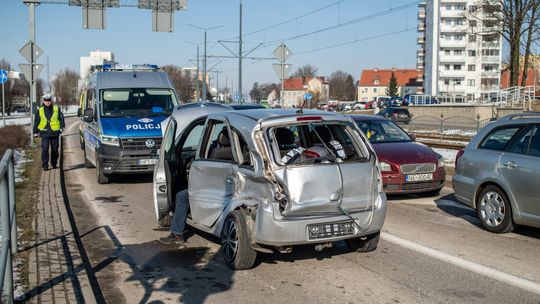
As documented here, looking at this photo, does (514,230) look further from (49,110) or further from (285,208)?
(49,110)

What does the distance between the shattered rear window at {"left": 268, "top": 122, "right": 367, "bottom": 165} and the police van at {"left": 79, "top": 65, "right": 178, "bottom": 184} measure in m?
5.36

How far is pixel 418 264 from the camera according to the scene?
21.6 feet

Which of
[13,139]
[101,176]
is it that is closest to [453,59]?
[13,139]

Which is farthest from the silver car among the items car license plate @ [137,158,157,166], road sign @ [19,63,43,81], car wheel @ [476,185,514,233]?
road sign @ [19,63,43,81]

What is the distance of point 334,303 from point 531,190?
11.5ft

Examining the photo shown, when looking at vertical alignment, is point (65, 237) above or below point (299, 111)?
below

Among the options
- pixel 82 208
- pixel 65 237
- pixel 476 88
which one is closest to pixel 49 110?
pixel 82 208

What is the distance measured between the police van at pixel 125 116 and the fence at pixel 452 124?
17.6 m

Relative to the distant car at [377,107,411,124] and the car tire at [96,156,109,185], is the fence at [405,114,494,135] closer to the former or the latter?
the distant car at [377,107,411,124]

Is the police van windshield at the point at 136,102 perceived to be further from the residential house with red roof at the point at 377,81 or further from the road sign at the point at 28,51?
the residential house with red roof at the point at 377,81

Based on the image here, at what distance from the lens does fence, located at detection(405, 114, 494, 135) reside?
1205 inches

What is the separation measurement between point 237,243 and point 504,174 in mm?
3889

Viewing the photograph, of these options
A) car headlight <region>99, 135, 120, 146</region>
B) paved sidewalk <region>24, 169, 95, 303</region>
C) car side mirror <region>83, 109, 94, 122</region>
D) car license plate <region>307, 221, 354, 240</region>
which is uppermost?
car side mirror <region>83, 109, 94, 122</region>

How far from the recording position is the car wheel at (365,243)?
6828 millimetres
